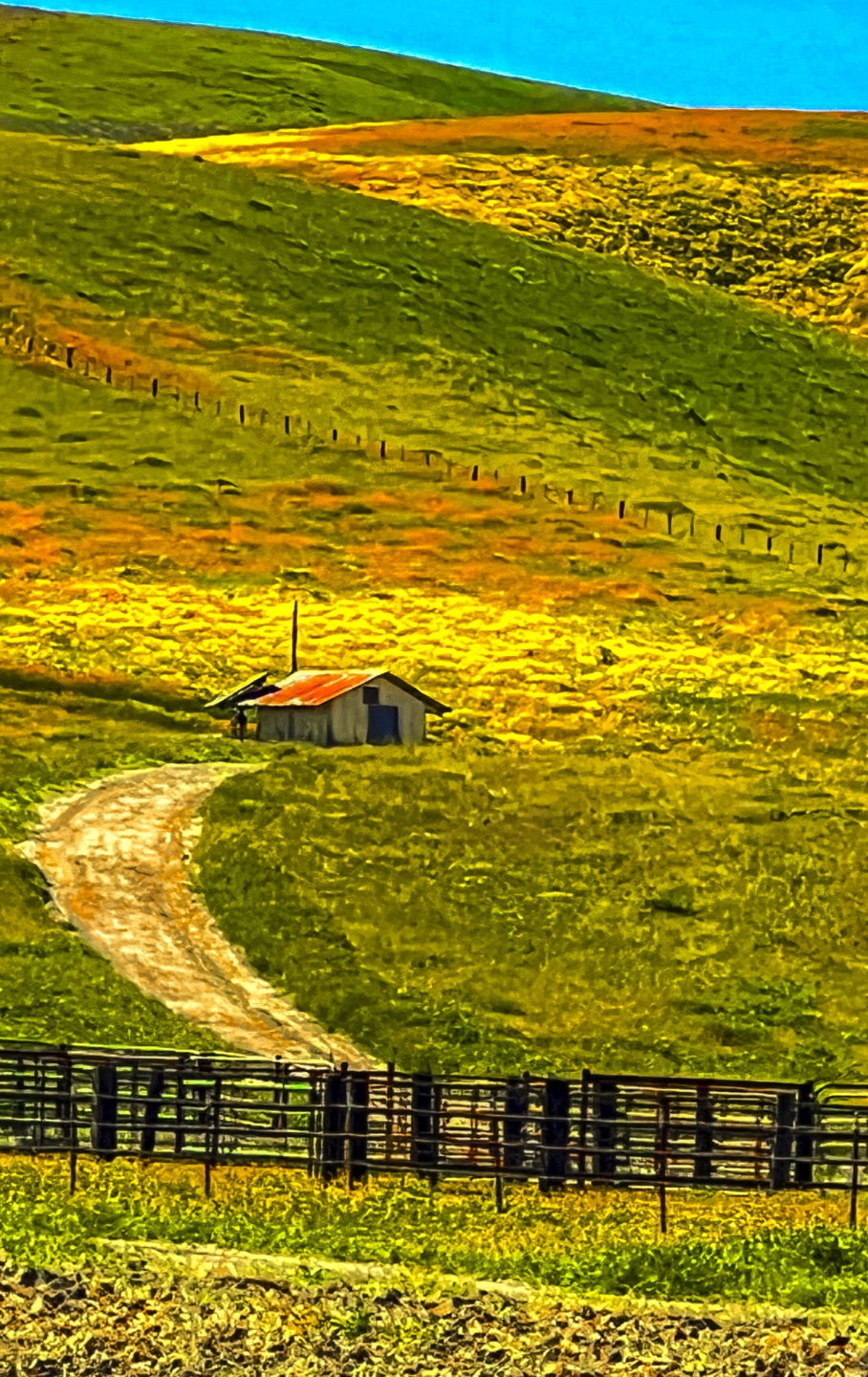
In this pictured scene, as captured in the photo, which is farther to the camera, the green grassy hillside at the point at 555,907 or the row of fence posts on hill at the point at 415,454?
the row of fence posts on hill at the point at 415,454

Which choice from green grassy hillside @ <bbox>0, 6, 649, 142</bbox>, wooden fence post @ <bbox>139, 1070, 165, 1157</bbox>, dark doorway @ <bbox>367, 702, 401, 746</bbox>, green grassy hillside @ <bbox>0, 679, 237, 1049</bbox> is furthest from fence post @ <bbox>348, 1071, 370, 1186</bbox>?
green grassy hillside @ <bbox>0, 6, 649, 142</bbox>

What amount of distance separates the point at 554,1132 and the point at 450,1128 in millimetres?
3423

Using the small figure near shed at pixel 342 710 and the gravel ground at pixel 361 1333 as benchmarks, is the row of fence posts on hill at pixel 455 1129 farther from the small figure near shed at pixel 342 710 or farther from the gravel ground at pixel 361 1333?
the small figure near shed at pixel 342 710

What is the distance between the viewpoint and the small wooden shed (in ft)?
202

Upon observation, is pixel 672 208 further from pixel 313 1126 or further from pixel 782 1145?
pixel 313 1126

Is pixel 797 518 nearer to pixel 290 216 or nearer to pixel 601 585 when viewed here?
pixel 601 585

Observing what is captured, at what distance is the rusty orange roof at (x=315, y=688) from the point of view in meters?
61.7

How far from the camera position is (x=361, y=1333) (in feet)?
62.2

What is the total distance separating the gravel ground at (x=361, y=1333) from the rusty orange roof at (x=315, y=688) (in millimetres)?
41695

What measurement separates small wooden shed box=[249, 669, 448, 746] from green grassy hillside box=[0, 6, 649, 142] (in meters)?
95.9

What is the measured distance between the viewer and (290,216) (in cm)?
11862

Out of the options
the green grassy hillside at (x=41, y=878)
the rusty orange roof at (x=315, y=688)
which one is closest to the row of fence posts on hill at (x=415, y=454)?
the rusty orange roof at (x=315, y=688)

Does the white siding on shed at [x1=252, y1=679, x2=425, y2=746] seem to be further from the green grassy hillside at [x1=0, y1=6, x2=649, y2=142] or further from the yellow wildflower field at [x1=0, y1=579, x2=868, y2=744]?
the green grassy hillside at [x1=0, y1=6, x2=649, y2=142]

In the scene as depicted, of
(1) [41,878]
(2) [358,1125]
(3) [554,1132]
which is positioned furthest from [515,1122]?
(1) [41,878]
